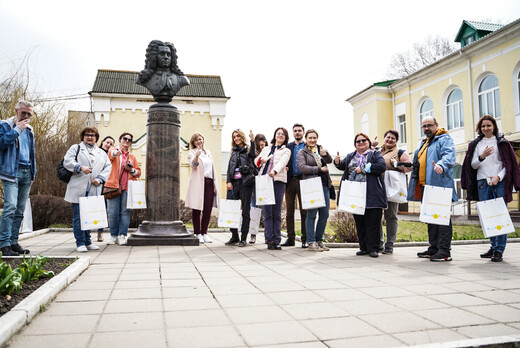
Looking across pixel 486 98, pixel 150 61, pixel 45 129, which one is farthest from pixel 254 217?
pixel 486 98

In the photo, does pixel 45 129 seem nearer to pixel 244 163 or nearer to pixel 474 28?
pixel 244 163

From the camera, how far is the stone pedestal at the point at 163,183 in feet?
25.2

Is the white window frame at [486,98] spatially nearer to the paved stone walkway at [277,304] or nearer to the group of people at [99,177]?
the paved stone walkway at [277,304]

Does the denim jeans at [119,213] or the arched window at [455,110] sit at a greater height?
the arched window at [455,110]

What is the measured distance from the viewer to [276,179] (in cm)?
715

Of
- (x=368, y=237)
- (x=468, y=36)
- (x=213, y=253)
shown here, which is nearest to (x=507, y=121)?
(x=468, y=36)

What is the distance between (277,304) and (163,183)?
4971mm

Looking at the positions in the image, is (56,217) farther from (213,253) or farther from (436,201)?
(436,201)

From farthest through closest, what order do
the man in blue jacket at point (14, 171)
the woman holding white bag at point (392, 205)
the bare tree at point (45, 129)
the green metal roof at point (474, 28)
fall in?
the green metal roof at point (474, 28)
the bare tree at point (45, 129)
the woman holding white bag at point (392, 205)
the man in blue jacket at point (14, 171)

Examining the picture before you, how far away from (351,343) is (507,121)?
71.2 feet

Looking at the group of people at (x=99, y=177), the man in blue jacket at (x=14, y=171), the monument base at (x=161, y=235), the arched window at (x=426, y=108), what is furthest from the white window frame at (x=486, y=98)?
the man in blue jacket at (x=14, y=171)

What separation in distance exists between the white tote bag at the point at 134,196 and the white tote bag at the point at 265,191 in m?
2.18

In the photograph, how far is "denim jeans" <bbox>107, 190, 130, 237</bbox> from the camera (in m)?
7.88

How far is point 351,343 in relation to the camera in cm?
253
